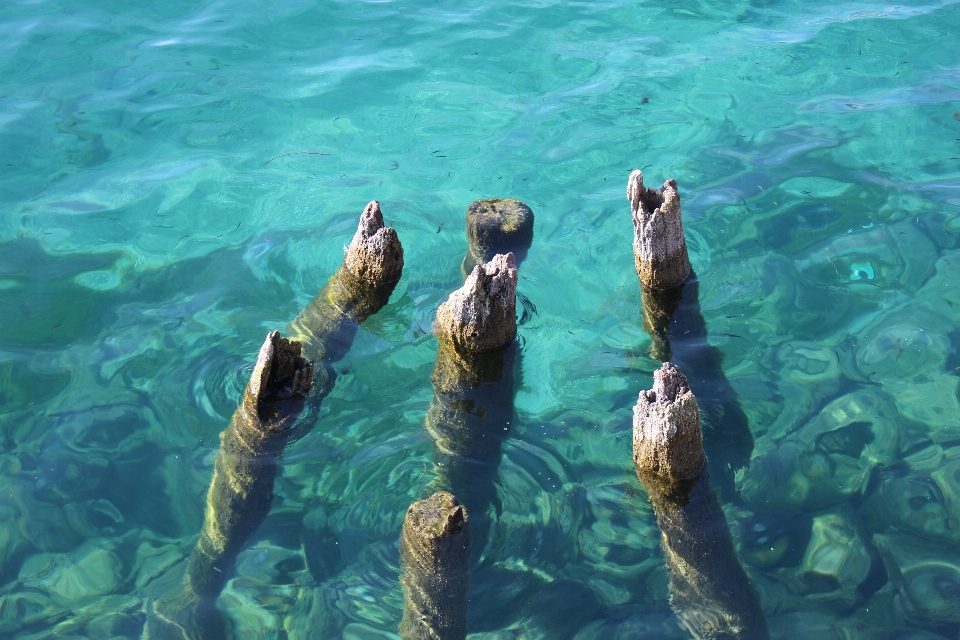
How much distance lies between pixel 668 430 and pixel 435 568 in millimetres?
1564

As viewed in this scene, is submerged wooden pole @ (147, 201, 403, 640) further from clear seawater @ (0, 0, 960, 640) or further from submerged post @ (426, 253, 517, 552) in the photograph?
submerged post @ (426, 253, 517, 552)

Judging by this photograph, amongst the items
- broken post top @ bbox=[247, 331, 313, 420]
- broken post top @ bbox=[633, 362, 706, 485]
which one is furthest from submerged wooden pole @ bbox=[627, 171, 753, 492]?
broken post top @ bbox=[247, 331, 313, 420]

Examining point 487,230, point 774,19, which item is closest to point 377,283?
point 487,230

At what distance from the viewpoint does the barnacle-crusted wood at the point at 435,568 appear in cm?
433

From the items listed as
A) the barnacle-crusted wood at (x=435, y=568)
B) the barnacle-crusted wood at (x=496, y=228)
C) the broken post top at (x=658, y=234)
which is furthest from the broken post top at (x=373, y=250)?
the barnacle-crusted wood at (x=435, y=568)

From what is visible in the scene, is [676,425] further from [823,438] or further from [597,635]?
[823,438]

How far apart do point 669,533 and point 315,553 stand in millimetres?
2275

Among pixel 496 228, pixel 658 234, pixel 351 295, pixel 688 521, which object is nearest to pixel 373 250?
pixel 351 295

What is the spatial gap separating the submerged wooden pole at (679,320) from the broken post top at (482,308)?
1174 millimetres

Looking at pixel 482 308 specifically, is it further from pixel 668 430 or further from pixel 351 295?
pixel 351 295

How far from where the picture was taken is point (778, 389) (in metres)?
6.21

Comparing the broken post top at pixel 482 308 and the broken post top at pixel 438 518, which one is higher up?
the broken post top at pixel 482 308

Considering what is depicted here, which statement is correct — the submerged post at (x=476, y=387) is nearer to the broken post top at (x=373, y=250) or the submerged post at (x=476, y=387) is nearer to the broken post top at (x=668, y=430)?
the broken post top at (x=373, y=250)

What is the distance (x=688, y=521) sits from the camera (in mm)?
4973
